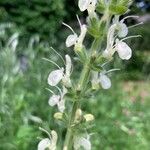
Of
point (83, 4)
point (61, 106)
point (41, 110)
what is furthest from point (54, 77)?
point (41, 110)

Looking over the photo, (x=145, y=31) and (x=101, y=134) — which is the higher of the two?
(x=145, y=31)

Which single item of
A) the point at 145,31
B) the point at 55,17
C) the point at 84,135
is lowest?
the point at 84,135

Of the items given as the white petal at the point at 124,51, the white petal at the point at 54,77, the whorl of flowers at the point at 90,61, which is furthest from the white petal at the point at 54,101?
the white petal at the point at 124,51

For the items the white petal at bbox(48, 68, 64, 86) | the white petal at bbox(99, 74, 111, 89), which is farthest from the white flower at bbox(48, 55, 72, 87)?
the white petal at bbox(99, 74, 111, 89)

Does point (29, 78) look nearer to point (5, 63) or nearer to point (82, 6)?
point (5, 63)

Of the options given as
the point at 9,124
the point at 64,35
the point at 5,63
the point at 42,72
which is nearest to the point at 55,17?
the point at 64,35

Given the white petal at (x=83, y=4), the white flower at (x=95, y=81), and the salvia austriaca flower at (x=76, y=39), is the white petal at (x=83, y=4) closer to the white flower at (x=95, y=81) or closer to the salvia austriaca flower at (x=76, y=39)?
the salvia austriaca flower at (x=76, y=39)

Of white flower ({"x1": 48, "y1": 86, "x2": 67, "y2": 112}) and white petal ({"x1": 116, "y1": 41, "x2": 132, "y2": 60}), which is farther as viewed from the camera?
white flower ({"x1": 48, "y1": 86, "x2": 67, "y2": 112})

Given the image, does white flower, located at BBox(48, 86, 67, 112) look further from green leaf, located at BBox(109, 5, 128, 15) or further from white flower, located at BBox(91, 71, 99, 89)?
green leaf, located at BBox(109, 5, 128, 15)
